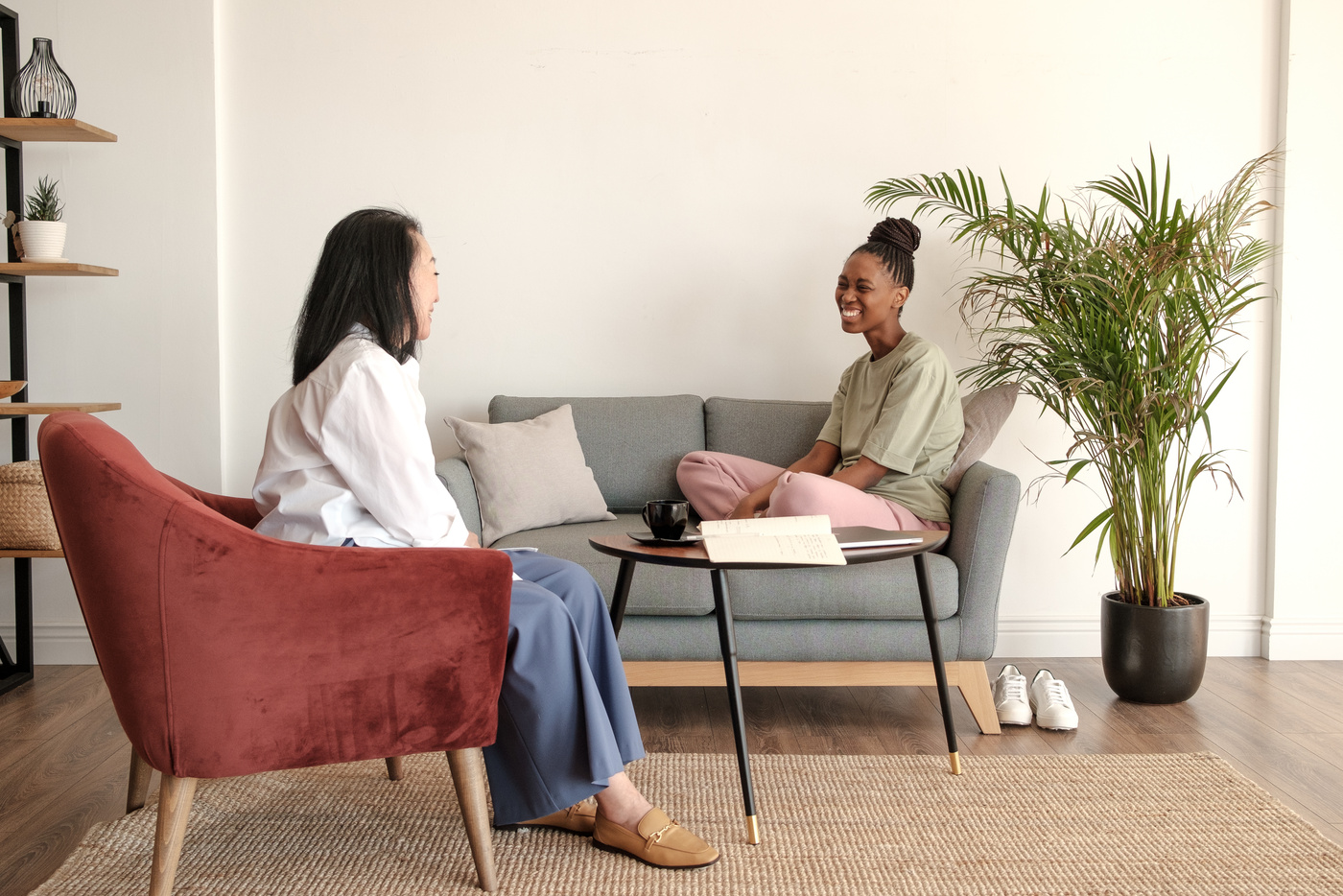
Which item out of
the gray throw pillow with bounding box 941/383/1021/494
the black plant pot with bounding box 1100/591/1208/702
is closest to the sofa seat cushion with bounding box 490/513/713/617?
the gray throw pillow with bounding box 941/383/1021/494

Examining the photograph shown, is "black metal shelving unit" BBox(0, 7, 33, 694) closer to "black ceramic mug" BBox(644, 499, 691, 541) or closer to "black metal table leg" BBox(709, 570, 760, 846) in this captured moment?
"black ceramic mug" BBox(644, 499, 691, 541)

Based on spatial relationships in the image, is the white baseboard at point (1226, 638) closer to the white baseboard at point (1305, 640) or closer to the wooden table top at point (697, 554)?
the white baseboard at point (1305, 640)

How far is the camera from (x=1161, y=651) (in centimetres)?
262

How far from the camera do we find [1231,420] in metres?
3.22

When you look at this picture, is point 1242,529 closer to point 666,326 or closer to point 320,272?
point 666,326

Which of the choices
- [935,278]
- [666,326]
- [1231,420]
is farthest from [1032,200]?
[666,326]

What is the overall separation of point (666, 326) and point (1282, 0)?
7.19 feet

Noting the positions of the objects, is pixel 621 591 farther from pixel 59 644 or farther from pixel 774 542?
pixel 59 644

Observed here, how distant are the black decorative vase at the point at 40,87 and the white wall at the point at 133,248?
0.73 feet

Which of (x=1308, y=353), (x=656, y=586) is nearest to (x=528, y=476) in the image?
(x=656, y=586)

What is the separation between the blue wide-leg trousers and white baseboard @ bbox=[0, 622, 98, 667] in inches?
80.4

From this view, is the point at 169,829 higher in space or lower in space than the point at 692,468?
lower

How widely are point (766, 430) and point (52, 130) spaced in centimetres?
220

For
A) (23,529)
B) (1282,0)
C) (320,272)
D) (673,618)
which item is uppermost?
(1282,0)
